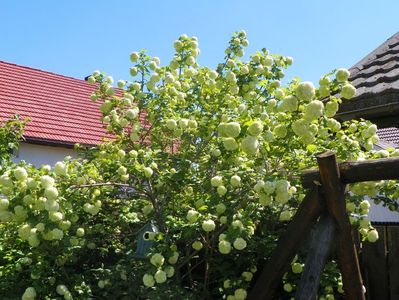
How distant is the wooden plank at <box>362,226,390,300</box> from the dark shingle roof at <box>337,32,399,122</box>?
1423 millimetres

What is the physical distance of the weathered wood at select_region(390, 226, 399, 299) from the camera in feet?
13.4

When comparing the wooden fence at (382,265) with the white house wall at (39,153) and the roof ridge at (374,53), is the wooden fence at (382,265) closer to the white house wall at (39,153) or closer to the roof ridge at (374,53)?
the roof ridge at (374,53)

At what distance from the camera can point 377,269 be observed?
4141 millimetres

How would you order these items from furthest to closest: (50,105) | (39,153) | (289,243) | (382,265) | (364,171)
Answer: (50,105)
(39,153)
(382,265)
(289,243)
(364,171)

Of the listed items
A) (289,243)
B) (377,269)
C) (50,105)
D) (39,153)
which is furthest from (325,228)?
(50,105)

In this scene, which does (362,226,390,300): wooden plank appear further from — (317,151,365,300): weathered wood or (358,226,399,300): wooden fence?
(317,151,365,300): weathered wood

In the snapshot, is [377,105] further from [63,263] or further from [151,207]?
[63,263]

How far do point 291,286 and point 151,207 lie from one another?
113 centimetres

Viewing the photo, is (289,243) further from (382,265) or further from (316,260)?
(382,265)

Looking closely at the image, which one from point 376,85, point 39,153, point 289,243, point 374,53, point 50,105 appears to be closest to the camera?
point 289,243

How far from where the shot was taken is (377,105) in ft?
9.11

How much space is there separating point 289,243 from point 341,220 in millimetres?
312

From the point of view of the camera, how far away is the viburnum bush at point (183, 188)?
274 cm

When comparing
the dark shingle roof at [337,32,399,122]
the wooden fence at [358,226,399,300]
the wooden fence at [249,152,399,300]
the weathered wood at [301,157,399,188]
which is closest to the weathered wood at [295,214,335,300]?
the wooden fence at [249,152,399,300]
